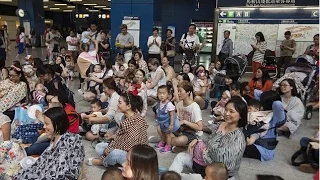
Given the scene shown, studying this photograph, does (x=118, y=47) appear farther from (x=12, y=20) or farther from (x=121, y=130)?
(x=12, y=20)

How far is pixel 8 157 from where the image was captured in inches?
98.3

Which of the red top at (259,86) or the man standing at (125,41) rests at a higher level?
the man standing at (125,41)

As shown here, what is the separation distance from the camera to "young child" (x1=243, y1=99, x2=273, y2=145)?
3.24m

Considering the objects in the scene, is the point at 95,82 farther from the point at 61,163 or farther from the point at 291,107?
the point at 61,163

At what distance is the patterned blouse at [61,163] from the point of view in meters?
2.16

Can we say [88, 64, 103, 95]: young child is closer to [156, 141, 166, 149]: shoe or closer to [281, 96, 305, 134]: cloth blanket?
[156, 141, 166, 149]: shoe

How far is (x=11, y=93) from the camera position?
3990 millimetres

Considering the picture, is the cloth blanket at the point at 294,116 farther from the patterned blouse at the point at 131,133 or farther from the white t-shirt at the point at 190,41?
the white t-shirt at the point at 190,41

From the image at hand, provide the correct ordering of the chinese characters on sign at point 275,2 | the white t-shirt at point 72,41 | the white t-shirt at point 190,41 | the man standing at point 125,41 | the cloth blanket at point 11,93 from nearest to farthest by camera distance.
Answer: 1. the cloth blanket at point 11,93
2. the man standing at point 125,41
3. the white t-shirt at point 190,41
4. the white t-shirt at point 72,41
5. the chinese characters on sign at point 275,2

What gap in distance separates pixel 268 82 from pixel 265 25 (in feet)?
17.7

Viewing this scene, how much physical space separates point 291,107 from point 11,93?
13.2 feet

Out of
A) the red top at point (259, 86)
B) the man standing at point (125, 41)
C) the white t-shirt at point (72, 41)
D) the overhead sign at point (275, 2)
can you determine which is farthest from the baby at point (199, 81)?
the overhead sign at point (275, 2)

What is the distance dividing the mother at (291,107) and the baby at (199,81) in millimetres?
1732

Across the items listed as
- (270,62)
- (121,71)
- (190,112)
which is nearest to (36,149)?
(190,112)
